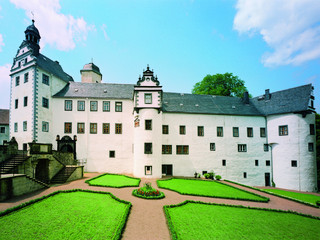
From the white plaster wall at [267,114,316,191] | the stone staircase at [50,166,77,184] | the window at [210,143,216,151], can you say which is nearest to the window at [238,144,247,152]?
the window at [210,143,216,151]

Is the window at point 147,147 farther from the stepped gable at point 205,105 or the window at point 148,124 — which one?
the stepped gable at point 205,105

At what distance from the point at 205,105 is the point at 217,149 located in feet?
26.6

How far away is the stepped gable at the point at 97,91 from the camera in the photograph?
27953 mm

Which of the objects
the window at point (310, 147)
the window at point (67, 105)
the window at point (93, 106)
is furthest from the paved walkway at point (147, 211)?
the window at point (67, 105)

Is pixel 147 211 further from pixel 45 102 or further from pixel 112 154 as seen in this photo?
pixel 45 102

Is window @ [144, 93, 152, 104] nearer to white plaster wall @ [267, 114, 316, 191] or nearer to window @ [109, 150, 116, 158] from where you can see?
window @ [109, 150, 116, 158]

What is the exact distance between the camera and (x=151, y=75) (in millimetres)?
25797

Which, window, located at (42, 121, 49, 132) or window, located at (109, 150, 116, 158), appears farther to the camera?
window, located at (109, 150, 116, 158)

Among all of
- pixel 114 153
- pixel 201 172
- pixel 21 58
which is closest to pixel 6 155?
pixel 114 153

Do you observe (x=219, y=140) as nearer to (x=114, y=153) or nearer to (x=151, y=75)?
(x=151, y=75)

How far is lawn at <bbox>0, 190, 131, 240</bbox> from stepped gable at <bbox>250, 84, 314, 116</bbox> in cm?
2909

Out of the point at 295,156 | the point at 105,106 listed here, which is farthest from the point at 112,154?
the point at 295,156

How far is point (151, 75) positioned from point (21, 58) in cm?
2094

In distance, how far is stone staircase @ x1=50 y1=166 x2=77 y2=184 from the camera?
18453 mm
